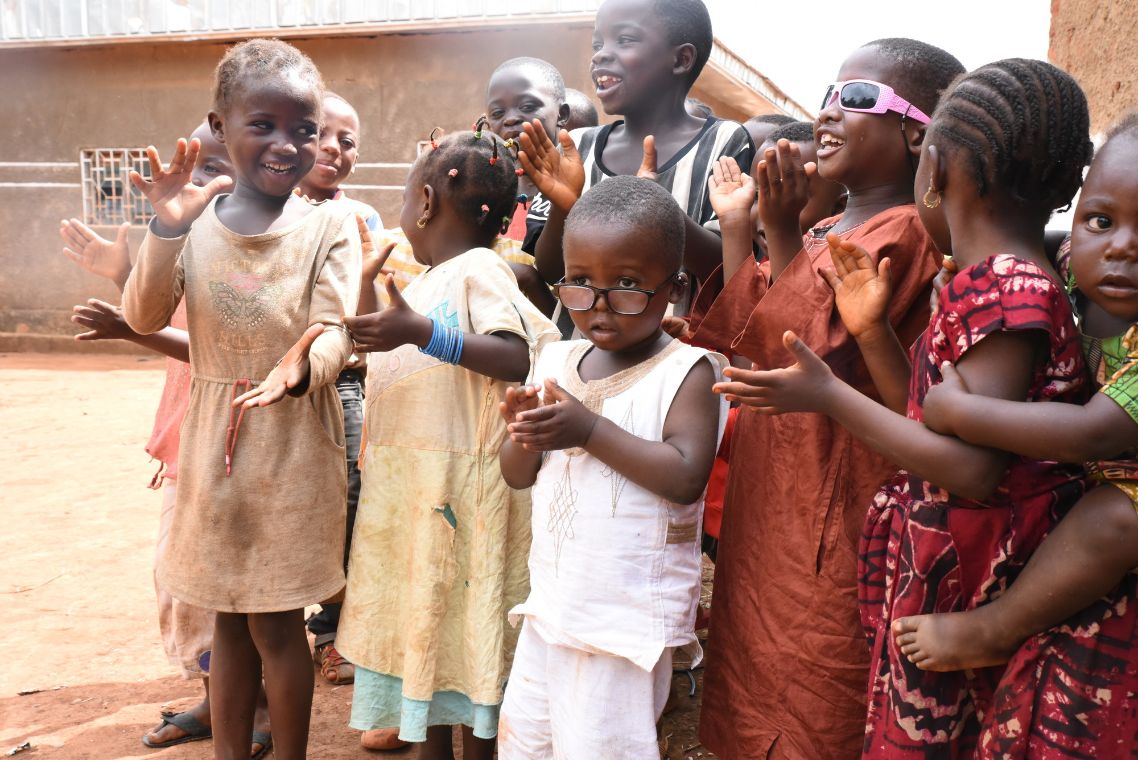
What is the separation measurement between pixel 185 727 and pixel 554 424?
1978 millimetres

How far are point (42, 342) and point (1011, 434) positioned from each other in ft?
46.8

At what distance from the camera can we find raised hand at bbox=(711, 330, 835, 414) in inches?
64.6

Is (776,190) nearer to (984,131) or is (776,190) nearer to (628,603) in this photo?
(984,131)

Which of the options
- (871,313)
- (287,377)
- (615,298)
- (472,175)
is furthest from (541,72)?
(871,313)

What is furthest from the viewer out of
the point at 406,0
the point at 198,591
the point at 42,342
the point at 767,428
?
the point at 42,342

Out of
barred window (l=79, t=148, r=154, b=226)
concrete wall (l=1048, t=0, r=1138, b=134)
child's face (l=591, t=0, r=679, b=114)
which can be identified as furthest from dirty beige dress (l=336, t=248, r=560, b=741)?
barred window (l=79, t=148, r=154, b=226)

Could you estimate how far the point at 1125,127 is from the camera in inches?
57.1

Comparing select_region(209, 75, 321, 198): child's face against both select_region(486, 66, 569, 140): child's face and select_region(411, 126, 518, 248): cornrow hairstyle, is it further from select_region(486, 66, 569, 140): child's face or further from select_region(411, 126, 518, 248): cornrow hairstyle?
select_region(486, 66, 569, 140): child's face

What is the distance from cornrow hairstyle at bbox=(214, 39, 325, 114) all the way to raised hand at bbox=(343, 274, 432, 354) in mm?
655

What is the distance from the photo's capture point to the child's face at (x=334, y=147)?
348 cm

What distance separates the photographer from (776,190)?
6.31 feet

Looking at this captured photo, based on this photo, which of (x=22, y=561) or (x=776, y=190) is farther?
(x=22, y=561)

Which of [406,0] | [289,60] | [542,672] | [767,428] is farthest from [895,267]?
[406,0]

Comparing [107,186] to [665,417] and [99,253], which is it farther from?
[665,417]
